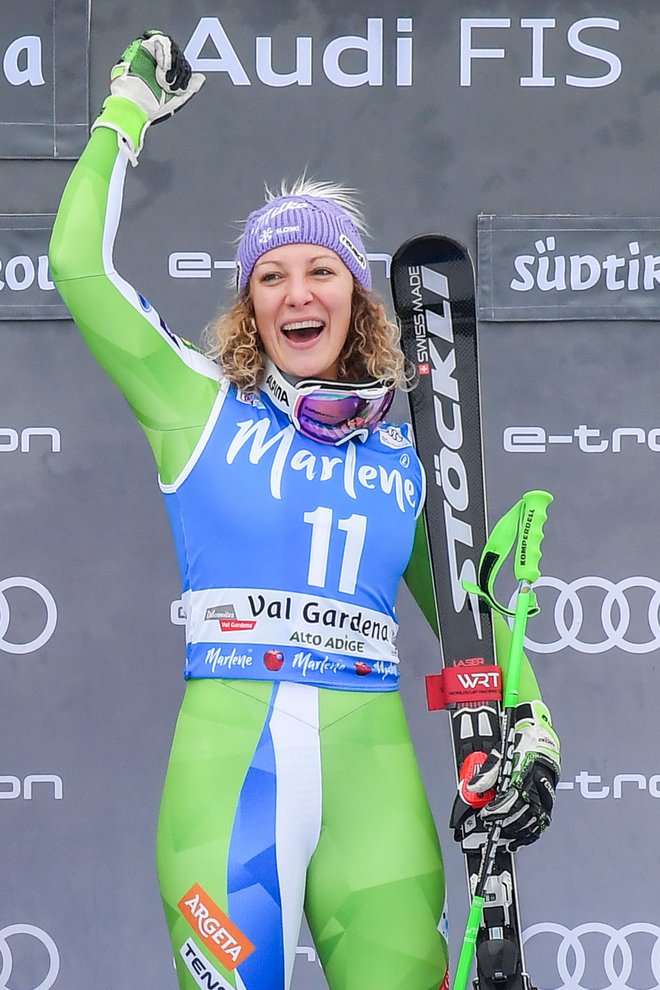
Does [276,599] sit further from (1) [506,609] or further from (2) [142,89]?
(2) [142,89]

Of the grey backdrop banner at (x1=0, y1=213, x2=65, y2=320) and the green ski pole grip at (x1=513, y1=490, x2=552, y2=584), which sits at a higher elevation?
the grey backdrop banner at (x1=0, y1=213, x2=65, y2=320)

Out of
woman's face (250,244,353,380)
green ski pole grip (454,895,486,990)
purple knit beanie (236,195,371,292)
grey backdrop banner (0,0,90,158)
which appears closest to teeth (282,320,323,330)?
woman's face (250,244,353,380)

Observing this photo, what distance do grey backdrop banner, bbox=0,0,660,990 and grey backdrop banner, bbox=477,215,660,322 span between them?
0.02 meters

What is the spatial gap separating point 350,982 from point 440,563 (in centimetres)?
71

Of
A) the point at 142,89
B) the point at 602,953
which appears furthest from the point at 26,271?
the point at 602,953

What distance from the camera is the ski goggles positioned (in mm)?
2180

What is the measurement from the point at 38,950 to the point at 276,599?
178cm

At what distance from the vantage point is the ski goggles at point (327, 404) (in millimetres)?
2180

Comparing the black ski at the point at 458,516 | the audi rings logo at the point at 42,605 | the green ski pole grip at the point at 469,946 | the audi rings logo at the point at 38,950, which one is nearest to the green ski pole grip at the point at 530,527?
the black ski at the point at 458,516

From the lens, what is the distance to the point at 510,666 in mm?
2146

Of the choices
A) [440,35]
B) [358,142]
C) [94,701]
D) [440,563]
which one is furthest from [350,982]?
[440,35]

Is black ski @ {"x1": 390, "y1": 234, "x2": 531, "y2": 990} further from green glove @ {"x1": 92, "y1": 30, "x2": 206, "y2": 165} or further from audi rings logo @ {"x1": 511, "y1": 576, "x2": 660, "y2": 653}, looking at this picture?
audi rings logo @ {"x1": 511, "y1": 576, "x2": 660, "y2": 653}

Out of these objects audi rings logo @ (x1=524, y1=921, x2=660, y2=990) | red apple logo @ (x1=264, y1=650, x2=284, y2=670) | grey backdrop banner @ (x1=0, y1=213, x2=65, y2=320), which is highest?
grey backdrop banner @ (x1=0, y1=213, x2=65, y2=320)

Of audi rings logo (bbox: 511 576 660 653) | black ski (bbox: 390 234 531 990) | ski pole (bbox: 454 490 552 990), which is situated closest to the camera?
ski pole (bbox: 454 490 552 990)
